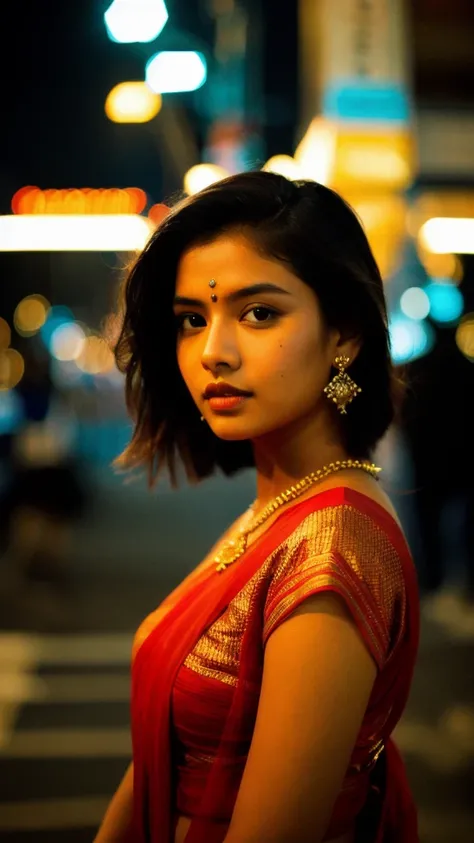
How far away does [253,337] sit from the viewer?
48.1 inches

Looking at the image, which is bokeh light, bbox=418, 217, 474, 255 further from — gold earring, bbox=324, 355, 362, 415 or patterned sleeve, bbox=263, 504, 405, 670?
patterned sleeve, bbox=263, 504, 405, 670

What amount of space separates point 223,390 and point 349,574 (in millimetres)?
319

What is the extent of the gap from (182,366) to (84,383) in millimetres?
20330

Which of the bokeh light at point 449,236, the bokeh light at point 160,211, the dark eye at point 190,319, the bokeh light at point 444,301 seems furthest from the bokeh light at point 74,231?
the dark eye at point 190,319

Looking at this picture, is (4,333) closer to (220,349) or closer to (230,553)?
(230,553)

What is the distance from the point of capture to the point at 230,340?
4.01 ft

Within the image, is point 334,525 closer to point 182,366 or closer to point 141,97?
point 182,366

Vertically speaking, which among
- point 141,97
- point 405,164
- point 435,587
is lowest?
point 435,587

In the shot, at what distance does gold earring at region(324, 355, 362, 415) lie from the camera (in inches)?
51.4

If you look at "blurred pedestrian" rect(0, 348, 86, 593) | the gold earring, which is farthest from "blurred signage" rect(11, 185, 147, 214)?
the gold earring

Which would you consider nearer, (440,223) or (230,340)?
(230,340)

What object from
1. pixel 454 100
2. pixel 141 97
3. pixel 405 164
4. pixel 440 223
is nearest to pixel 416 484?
pixel 405 164

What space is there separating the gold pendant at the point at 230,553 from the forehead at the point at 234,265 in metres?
0.40

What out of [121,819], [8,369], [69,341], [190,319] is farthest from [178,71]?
[69,341]
